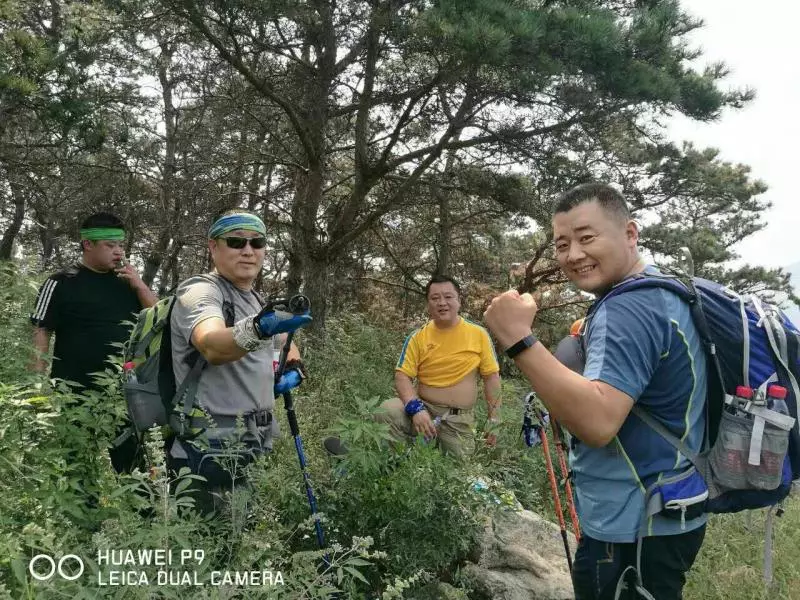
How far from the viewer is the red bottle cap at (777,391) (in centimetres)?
162

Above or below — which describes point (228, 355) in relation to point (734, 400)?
above

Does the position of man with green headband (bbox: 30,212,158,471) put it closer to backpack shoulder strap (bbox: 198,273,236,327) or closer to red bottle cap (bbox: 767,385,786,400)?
backpack shoulder strap (bbox: 198,273,236,327)

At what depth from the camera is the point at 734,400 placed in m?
1.67

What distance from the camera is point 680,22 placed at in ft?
20.1

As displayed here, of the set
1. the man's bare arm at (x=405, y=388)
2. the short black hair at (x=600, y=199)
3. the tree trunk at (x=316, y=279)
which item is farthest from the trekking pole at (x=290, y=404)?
the tree trunk at (x=316, y=279)

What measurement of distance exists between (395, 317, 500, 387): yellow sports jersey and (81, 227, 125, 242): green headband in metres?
2.39

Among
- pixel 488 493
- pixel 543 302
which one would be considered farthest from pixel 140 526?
pixel 543 302

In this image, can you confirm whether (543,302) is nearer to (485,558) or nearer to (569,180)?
(569,180)

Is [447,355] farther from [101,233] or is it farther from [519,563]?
[101,233]

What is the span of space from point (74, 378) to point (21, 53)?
4.51 metres

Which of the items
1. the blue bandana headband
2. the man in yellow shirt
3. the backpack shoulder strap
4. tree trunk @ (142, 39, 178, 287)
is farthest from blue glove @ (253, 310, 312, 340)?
tree trunk @ (142, 39, 178, 287)

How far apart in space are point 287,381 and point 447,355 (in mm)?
2081

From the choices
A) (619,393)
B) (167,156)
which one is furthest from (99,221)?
(167,156)

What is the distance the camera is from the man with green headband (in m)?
3.64
